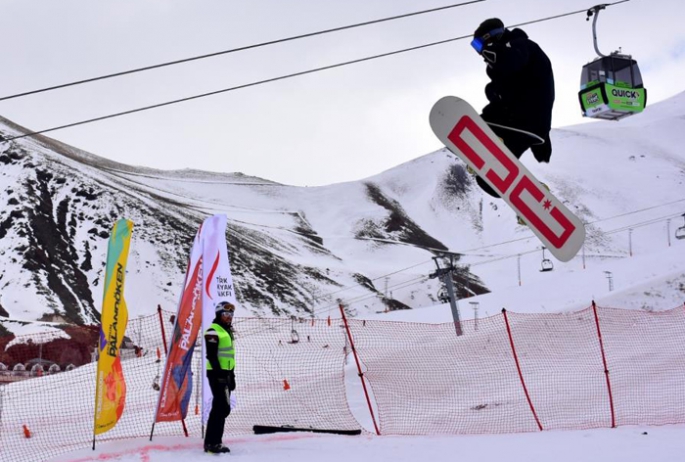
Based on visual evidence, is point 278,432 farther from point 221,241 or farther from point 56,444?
point 56,444

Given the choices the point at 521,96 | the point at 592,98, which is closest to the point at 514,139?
the point at 521,96

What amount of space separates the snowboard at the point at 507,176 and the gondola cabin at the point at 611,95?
890 cm

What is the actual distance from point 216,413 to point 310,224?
7071 cm

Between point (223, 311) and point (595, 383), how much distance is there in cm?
813

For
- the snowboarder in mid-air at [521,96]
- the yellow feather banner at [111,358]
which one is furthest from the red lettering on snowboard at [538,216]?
the yellow feather banner at [111,358]

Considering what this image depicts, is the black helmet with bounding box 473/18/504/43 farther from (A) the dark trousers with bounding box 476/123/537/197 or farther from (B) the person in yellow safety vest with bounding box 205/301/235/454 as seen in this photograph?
(B) the person in yellow safety vest with bounding box 205/301/235/454

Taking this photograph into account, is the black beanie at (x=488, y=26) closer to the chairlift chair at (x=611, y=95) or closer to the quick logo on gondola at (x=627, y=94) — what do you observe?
the chairlift chair at (x=611, y=95)

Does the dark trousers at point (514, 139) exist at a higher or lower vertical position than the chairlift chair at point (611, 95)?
lower

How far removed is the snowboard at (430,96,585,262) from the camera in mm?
4121

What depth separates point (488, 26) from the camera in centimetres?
494

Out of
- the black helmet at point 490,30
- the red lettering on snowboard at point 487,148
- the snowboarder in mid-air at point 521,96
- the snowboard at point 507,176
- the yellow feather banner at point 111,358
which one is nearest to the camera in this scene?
the snowboard at point 507,176

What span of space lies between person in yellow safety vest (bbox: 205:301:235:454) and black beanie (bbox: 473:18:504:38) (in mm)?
4414

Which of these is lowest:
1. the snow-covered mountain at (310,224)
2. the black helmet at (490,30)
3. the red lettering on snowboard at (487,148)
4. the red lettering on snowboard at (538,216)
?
the red lettering on snowboard at (538,216)

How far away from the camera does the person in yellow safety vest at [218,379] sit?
7832mm
